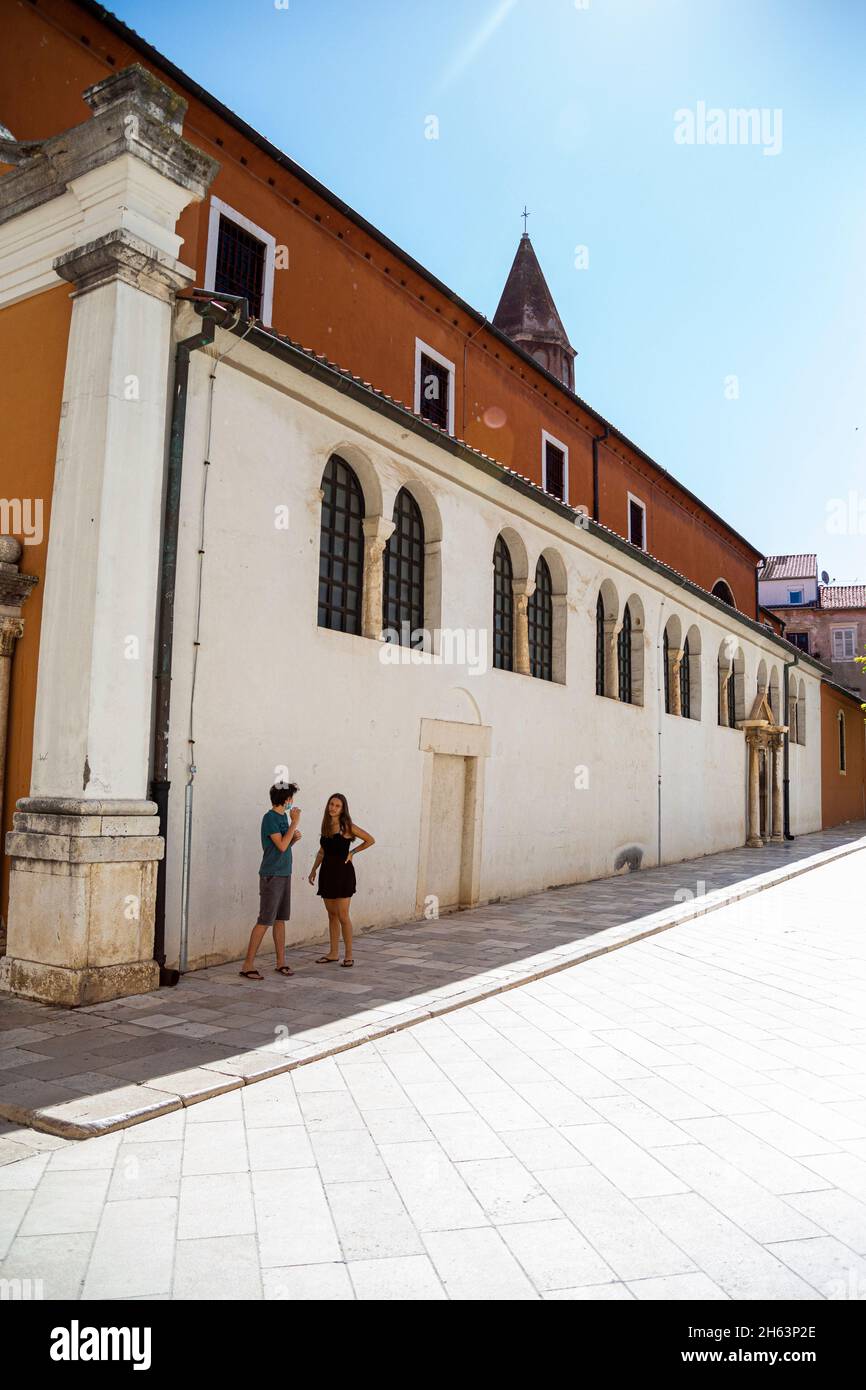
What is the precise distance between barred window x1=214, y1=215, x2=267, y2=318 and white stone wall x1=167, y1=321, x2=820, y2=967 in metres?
2.39

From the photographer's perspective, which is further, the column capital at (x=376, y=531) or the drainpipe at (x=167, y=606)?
the column capital at (x=376, y=531)

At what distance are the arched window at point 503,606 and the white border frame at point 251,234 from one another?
4227mm

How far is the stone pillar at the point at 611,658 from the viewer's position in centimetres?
1693

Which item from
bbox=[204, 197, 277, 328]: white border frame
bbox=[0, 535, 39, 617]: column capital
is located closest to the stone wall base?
bbox=[0, 535, 39, 617]: column capital

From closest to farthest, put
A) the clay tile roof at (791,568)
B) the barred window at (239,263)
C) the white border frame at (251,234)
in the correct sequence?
1. the white border frame at (251,234)
2. the barred window at (239,263)
3. the clay tile roof at (791,568)

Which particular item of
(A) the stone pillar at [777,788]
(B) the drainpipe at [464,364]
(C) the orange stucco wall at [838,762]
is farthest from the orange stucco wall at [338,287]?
(C) the orange stucco wall at [838,762]

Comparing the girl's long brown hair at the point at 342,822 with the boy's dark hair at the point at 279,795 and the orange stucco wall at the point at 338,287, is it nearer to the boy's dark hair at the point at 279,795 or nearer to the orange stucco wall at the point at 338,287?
the boy's dark hair at the point at 279,795

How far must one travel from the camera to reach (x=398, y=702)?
10.9m

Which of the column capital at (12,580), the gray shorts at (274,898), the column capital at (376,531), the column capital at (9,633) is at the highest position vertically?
the column capital at (376,531)

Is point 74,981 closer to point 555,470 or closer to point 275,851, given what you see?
point 275,851

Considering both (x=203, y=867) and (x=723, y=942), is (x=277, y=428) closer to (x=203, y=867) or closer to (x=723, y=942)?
(x=203, y=867)

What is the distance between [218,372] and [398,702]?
3950mm

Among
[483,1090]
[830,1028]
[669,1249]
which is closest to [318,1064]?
[483,1090]

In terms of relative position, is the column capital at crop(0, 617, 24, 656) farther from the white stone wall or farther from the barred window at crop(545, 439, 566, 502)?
the barred window at crop(545, 439, 566, 502)
